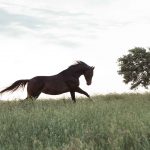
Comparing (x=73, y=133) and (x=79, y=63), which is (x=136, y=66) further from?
(x=73, y=133)

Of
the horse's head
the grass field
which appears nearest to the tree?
the horse's head

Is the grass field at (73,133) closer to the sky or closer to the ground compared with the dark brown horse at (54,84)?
closer to the ground

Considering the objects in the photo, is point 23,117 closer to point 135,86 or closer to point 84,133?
point 84,133

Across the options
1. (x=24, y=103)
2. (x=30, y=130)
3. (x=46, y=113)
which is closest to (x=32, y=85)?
(x=24, y=103)

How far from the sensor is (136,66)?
38812mm

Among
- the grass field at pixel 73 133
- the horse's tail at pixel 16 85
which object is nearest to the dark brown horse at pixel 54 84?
the horse's tail at pixel 16 85

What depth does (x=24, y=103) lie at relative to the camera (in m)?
17.3

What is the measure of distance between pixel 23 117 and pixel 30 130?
1.84 metres

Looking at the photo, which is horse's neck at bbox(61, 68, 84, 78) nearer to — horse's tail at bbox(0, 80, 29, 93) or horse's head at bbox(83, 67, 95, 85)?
horse's head at bbox(83, 67, 95, 85)

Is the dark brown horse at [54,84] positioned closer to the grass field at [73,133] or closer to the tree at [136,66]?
the grass field at [73,133]

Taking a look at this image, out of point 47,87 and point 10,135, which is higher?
point 47,87

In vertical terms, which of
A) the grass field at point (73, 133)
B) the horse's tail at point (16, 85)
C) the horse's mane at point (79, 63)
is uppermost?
the horse's mane at point (79, 63)

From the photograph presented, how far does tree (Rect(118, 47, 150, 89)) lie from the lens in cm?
3834

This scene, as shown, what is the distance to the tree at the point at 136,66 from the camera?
38.3 m
